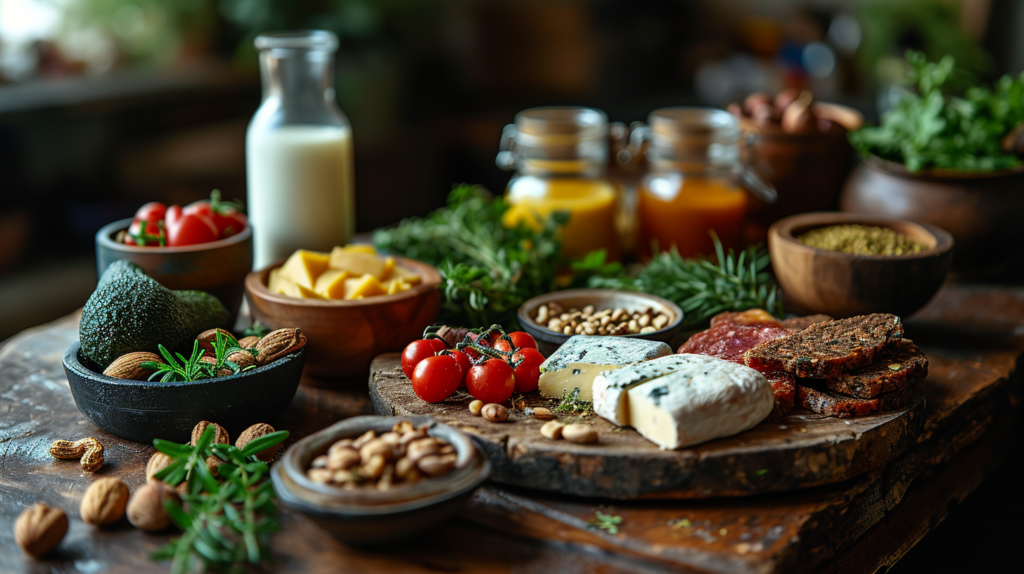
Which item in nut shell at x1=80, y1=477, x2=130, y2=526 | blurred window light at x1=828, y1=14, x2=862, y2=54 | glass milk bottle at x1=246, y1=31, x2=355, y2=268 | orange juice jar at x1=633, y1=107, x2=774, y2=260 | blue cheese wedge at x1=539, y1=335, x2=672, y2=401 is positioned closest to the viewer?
nut shell at x1=80, y1=477, x2=130, y2=526

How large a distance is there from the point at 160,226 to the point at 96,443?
514mm

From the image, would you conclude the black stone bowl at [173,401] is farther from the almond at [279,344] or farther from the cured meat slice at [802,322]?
the cured meat slice at [802,322]

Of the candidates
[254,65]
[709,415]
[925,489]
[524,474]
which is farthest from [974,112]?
[254,65]

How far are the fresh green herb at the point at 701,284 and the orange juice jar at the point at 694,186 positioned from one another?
18cm

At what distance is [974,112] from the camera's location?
197 cm

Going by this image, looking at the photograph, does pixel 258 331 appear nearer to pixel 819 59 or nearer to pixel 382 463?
pixel 382 463

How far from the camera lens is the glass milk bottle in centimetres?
181

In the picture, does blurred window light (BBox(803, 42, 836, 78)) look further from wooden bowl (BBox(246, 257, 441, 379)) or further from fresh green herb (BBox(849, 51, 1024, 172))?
wooden bowl (BBox(246, 257, 441, 379))

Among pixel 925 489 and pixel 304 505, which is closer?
pixel 304 505

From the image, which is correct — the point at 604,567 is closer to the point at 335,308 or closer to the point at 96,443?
the point at 335,308

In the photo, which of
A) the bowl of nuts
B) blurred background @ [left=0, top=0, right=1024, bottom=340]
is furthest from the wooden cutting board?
blurred background @ [left=0, top=0, right=1024, bottom=340]

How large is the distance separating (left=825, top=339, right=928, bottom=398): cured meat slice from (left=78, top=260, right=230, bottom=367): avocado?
1047mm

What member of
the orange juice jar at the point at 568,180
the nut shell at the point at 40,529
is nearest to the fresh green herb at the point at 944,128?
the orange juice jar at the point at 568,180

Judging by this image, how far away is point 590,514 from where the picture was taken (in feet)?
Result: 3.53
